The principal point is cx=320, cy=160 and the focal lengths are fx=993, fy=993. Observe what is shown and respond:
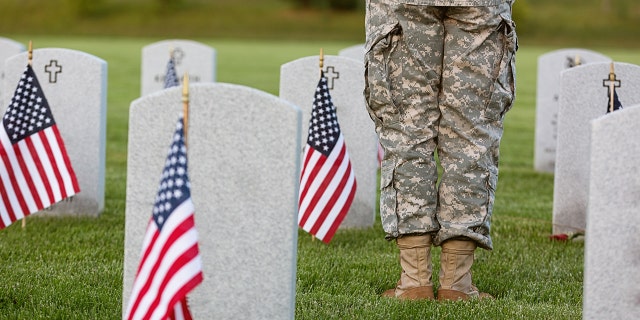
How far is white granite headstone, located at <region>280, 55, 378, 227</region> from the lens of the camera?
6699 millimetres

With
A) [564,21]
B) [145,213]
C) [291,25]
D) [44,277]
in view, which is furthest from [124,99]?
[564,21]

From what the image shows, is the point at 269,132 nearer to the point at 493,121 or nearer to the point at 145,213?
the point at 145,213

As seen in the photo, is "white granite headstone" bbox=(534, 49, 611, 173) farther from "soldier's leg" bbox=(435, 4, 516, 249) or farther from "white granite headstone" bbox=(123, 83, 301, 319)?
"white granite headstone" bbox=(123, 83, 301, 319)

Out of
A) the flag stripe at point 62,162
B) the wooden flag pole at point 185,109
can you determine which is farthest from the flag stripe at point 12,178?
the wooden flag pole at point 185,109

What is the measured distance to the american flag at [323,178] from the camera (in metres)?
5.99

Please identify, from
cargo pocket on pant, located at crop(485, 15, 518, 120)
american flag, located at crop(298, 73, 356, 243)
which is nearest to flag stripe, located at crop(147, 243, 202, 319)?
cargo pocket on pant, located at crop(485, 15, 518, 120)

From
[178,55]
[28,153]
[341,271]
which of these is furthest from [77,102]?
[178,55]

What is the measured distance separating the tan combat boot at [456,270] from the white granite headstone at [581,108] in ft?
6.22

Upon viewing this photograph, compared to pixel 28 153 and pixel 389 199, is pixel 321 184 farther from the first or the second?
pixel 28 153

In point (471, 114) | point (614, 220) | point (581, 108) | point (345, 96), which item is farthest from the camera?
point (345, 96)

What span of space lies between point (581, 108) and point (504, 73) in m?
1.93

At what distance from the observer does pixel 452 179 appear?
4.56 m

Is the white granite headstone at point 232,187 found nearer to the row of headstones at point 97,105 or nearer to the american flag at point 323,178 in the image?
the american flag at point 323,178

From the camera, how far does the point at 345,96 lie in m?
6.73
